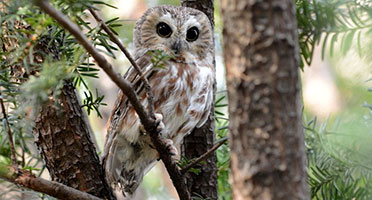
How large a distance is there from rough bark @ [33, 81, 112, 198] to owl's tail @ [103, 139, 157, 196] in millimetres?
294

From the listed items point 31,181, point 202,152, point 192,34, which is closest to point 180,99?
point 202,152

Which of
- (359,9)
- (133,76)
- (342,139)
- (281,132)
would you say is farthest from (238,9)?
(133,76)

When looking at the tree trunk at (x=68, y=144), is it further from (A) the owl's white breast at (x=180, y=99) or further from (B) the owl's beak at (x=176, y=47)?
(B) the owl's beak at (x=176, y=47)

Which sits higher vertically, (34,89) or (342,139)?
(34,89)

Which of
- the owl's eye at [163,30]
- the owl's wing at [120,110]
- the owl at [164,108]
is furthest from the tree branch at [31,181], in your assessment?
the owl's eye at [163,30]

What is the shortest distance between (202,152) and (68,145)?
63 cm

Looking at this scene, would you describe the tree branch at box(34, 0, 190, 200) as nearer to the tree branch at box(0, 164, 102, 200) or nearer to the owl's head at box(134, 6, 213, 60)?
the tree branch at box(0, 164, 102, 200)

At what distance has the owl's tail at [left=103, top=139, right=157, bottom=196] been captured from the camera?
2066 millimetres

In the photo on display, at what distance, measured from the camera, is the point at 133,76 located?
85.0 inches

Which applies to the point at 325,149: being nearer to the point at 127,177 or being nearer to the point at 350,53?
the point at 350,53

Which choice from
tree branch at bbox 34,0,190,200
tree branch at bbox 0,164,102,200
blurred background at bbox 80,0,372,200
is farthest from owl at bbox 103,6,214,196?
tree branch at bbox 0,164,102,200

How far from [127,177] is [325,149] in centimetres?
97

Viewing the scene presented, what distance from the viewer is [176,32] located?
2350 millimetres

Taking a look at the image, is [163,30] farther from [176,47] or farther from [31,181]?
[31,181]
